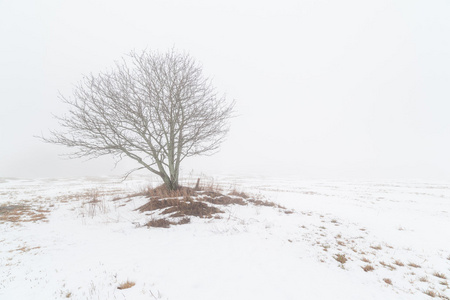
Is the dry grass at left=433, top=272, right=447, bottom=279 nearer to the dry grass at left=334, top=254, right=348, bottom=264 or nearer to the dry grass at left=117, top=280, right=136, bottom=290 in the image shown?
the dry grass at left=334, top=254, right=348, bottom=264

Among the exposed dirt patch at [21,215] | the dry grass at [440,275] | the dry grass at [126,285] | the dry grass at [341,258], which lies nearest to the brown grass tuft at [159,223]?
the dry grass at [126,285]

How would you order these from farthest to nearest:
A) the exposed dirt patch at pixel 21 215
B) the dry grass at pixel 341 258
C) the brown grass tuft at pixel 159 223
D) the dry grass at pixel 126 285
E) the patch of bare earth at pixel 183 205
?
the exposed dirt patch at pixel 21 215, the patch of bare earth at pixel 183 205, the brown grass tuft at pixel 159 223, the dry grass at pixel 341 258, the dry grass at pixel 126 285

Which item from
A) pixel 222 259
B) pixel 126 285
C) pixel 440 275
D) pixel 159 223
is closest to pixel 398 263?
pixel 440 275

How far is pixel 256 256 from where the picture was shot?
442cm

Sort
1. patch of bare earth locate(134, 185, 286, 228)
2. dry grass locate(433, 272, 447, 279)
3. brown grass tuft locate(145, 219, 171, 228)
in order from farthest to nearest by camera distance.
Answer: patch of bare earth locate(134, 185, 286, 228) < brown grass tuft locate(145, 219, 171, 228) < dry grass locate(433, 272, 447, 279)

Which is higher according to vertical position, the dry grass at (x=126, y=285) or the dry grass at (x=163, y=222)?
the dry grass at (x=163, y=222)

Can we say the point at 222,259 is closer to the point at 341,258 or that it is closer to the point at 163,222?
the point at 341,258

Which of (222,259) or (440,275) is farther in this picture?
(222,259)

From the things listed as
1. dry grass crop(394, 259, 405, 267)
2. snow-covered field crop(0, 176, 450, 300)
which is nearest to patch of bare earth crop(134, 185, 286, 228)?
snow-covered field crop(0, 176, 450, 300)

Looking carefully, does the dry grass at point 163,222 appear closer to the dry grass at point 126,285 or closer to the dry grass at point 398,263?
the dry grass at point 126,285

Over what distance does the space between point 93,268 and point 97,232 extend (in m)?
2.58

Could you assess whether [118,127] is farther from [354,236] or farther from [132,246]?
[354,236]

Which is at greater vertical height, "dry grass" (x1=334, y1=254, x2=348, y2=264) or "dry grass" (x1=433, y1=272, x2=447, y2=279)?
"dry grass" (x1=334, y1=254, x2=348, y2=264)

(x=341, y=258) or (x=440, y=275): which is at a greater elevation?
(x=341, y=258)
